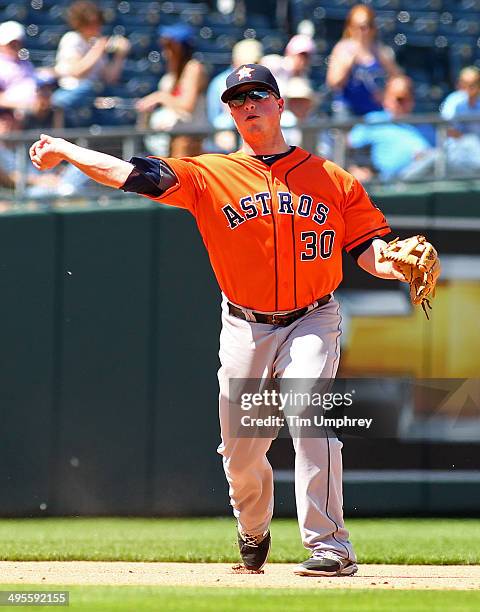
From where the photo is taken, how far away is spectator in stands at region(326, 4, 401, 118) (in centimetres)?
989

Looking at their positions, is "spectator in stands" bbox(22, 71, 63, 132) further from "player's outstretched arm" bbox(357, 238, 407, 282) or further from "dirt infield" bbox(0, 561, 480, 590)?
"player's outstretched arm" bbox(357, 238, 407, 282)

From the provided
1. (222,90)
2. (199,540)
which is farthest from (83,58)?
(199,540)

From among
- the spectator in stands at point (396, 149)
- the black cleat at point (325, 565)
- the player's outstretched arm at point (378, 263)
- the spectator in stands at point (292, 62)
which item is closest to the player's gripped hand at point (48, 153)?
the player's outstretched arm at point (378, 263)

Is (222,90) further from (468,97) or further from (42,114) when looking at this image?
(468,97)

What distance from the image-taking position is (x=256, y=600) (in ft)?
14.0

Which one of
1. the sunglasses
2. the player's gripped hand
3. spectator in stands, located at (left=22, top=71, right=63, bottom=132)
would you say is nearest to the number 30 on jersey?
the sunglasses

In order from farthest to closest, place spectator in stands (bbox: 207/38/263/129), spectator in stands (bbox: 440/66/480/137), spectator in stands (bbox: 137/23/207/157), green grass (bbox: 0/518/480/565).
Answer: spectator in stands (bbox: 440/66/480/137) < spectator in stands (bbox: 207/38/263/129) < spectator in stands (bbox: 137/23/207/157) < green grass (bbox: 0/518/480/565)

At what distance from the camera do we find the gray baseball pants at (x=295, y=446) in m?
4.96

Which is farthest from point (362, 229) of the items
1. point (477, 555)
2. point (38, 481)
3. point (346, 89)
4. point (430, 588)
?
point (346, 89)

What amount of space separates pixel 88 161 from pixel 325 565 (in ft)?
6.17

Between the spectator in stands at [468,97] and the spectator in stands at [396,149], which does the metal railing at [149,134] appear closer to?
the spectator in stands at [396,149]

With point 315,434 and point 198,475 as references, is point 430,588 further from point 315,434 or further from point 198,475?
point 198,475

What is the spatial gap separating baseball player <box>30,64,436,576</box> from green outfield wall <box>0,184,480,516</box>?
3.39m

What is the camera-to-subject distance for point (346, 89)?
9969mm
